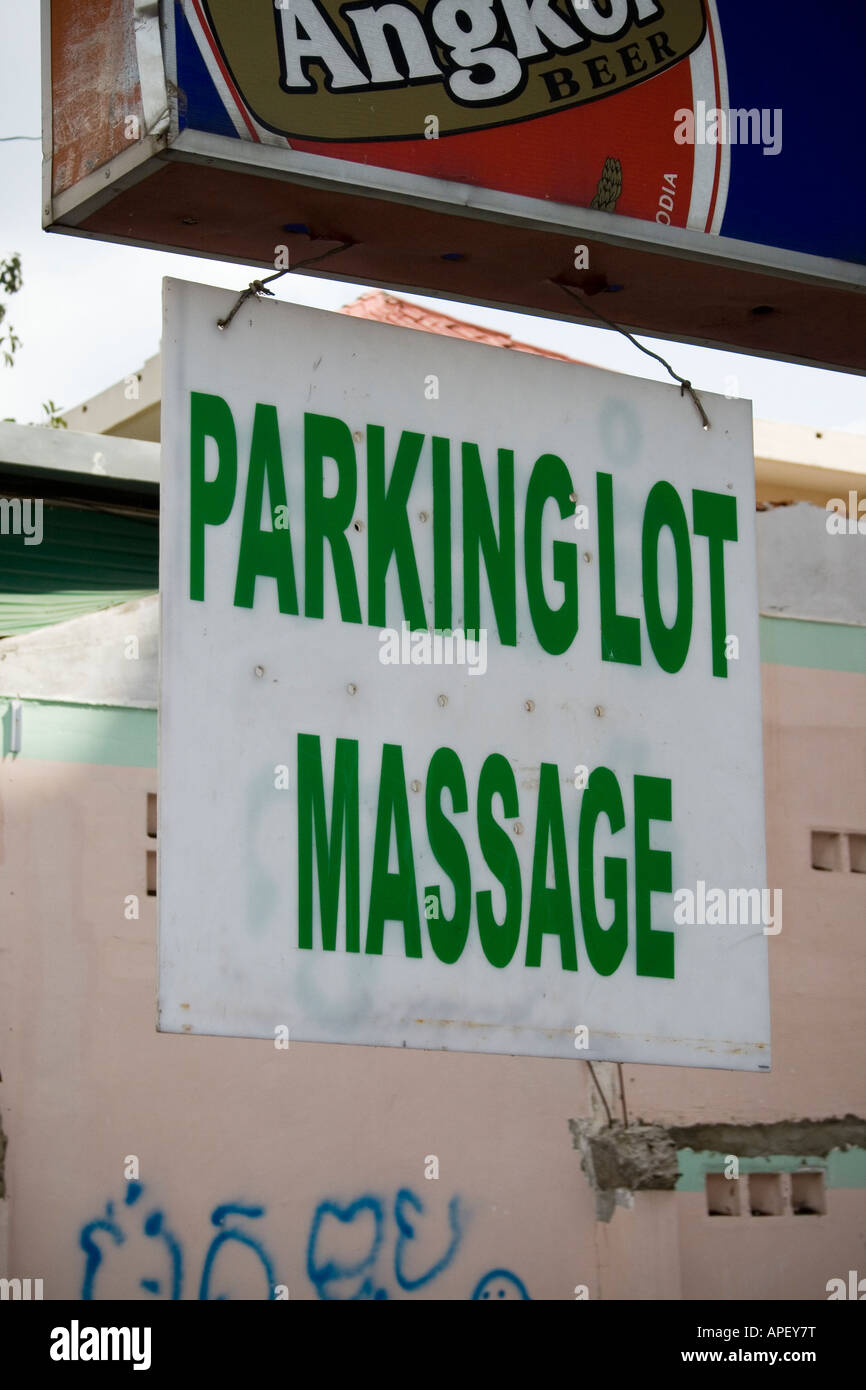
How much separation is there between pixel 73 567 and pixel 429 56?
697cm

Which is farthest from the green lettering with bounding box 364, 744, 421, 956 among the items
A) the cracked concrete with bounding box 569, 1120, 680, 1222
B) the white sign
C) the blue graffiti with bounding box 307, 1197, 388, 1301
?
the cracked concrete with bounding box 569, 1120, 680, 1222

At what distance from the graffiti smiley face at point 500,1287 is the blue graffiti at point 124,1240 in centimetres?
150

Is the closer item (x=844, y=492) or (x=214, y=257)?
(x=214, y=257)

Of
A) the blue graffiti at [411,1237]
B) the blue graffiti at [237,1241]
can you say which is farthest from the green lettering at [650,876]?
the blue graffiti at [411,1237]

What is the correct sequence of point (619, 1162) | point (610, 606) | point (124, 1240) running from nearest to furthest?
point (610, 606) → point (124, 1240) → point (619, 1162)

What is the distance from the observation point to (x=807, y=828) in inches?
383

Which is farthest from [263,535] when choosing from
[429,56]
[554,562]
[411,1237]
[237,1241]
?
[411,1237]

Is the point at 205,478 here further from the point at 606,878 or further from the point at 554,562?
the point at 606,878

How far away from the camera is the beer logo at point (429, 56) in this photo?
2.87 meters

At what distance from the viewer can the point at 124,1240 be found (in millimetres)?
7539

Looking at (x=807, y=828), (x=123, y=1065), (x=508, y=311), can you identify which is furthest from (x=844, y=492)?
(x=508, y=311)

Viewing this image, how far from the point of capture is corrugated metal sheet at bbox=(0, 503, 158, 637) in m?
9.51

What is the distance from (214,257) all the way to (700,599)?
1056mm

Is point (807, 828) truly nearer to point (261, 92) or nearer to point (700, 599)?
point (700, 599)
